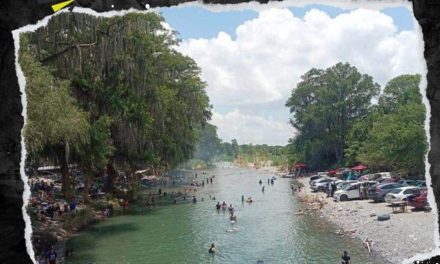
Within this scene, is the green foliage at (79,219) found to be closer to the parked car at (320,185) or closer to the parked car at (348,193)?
the parked car at (348,193)

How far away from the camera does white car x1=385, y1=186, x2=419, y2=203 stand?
Answer: 79.0 ft

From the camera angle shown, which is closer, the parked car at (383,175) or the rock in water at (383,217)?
the rock in water at (383,217)

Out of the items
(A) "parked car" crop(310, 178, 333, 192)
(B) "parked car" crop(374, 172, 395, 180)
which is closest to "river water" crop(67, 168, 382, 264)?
(A) "parked car" crop(310, 178, 333, 192)

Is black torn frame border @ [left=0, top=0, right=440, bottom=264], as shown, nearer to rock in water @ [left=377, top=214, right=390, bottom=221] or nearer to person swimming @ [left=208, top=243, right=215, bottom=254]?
person swimming @ [left=208, top=243, right=215, bottom=254]

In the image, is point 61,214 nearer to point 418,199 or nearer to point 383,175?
point 418,199

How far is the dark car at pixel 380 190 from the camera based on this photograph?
27.2 metres

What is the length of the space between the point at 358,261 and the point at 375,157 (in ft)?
61.4

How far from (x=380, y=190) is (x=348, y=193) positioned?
352 centimetres

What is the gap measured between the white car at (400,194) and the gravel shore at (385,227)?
2.05ft

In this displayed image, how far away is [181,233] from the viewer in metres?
23.0

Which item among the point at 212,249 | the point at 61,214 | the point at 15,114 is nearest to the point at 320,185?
the point at 212,249

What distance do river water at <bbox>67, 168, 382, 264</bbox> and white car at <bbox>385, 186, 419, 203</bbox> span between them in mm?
4343

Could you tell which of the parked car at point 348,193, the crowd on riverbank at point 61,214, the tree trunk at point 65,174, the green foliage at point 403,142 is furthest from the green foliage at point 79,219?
the green foliage at point 403,142

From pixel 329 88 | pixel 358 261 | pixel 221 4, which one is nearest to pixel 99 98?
pixel 358 261
